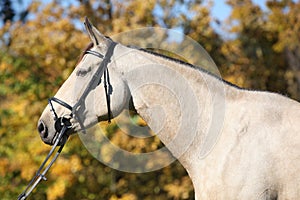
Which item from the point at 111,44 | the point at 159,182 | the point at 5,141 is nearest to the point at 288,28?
the point at 159,182

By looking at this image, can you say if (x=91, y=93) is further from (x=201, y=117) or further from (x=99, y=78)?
(x=201, y=117)

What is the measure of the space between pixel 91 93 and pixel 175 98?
668mm

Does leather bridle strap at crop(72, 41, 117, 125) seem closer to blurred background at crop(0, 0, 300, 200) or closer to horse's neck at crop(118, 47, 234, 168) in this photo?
horse's neck at crop(118, 47, 234, 168)

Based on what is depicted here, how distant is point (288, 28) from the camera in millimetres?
12383

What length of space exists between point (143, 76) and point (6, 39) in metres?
5.99

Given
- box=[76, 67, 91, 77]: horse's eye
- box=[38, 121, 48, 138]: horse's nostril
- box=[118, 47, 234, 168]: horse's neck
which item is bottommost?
box=[38, 121, 48, 138]: horse's nostril

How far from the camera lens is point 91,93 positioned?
4336 mm

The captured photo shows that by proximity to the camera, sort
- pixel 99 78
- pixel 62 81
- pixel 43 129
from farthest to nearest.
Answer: pixel 62 81 → pixel 43 129 → pixel 99 78

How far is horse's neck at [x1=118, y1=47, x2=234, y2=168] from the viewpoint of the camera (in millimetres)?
4086

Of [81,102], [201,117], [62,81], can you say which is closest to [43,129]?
Result: [81,102]

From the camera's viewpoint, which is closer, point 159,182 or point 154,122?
point 154,122

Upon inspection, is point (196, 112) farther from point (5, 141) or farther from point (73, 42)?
point (5, 141)

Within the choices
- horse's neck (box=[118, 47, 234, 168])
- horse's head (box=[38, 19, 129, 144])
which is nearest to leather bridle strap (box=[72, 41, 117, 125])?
horse's head (box=[38, 19, 129, 144])

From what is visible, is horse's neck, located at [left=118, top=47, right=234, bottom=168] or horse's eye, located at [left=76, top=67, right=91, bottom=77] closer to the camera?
horse's neck, located at [left=118, top=47, right=234, bottom=168]
